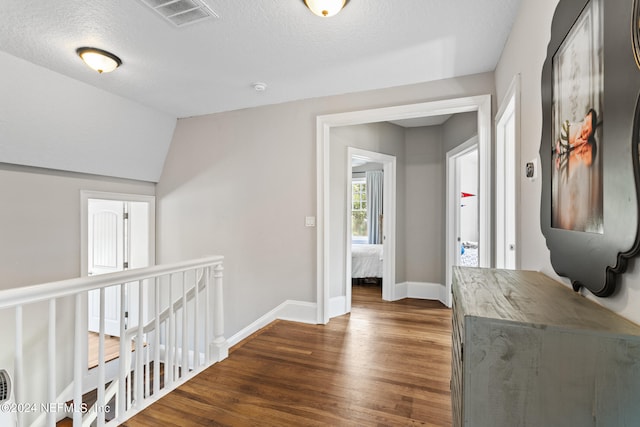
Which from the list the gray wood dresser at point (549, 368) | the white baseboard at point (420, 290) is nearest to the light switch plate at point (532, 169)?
the gray wood dresser at point (549, 368)

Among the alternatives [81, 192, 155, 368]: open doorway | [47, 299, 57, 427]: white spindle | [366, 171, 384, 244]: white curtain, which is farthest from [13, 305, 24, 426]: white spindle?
[366, 171, 384, 244]: white curtain

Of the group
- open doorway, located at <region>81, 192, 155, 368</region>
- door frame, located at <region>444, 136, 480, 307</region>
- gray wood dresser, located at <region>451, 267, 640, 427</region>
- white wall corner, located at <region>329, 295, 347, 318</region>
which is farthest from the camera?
open doorway, located at <region>81, 192, 155, 368</region>

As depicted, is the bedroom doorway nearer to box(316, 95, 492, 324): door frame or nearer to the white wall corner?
the white wall corner

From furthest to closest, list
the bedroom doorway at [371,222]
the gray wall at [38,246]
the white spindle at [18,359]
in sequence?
the bedroom doorway at [371,222], the gray wall at [38,246], the white spindle at [18,359]

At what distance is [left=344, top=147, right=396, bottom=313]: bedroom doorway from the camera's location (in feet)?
12.8

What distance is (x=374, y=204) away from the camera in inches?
282

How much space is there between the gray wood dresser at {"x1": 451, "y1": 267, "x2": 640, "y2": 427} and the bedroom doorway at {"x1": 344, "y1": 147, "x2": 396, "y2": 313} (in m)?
3.06

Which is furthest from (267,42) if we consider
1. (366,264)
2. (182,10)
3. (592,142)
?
(366,264)

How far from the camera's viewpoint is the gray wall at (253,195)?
3508mm

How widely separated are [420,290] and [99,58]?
4546 mm

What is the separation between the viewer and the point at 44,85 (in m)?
2.79

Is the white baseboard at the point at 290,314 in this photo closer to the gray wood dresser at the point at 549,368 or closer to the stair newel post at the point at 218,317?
the stair newel post at the point at 218,317

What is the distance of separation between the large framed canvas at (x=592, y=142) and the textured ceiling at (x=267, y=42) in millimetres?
1083

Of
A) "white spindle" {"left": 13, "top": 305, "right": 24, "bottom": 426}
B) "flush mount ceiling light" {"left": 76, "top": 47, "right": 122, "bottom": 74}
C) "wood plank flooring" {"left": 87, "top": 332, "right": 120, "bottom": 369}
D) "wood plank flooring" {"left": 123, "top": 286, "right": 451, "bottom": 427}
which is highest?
"flush mount ceiling light" {"left": 76, "top": 47, "right": 122, "bottom": 74}
